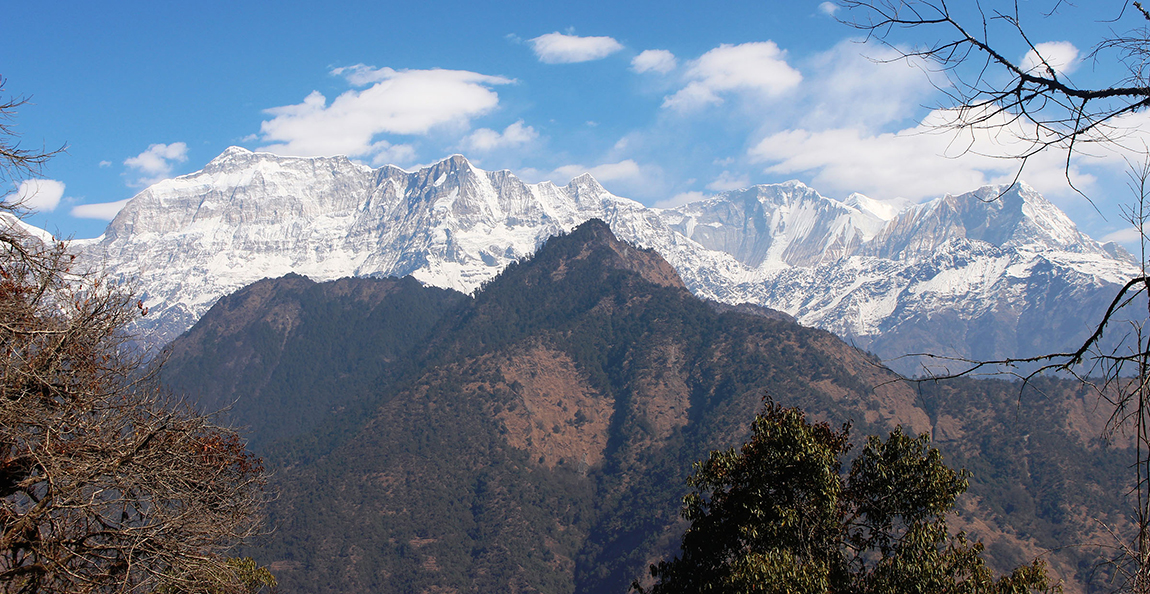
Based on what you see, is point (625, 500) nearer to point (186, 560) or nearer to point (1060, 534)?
point (1060, 534)

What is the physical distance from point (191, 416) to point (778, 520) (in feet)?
43.6

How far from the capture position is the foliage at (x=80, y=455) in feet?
35.9

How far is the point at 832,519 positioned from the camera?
720 inches

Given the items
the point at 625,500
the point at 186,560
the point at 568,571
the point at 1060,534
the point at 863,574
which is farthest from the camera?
the point at 625,500

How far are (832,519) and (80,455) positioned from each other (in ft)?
50.2

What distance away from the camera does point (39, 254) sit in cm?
1195

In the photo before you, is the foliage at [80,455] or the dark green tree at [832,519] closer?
the foliage at [80,455]

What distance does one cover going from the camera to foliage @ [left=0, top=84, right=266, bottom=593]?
1095cm

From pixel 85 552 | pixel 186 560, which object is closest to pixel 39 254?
pixel 85 552

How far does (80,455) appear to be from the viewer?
38.2 ft

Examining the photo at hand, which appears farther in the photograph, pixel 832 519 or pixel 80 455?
pixel 832 519

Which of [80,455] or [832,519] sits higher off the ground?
[80,455]

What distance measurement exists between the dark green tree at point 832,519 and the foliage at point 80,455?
1130 centimetres

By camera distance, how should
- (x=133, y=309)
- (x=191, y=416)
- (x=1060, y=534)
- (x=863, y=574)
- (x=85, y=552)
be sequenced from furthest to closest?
(x=1060, y=534), (x=863, y=574), (x=191, y=416), (x=133, y=309), (x=85, y=552)
